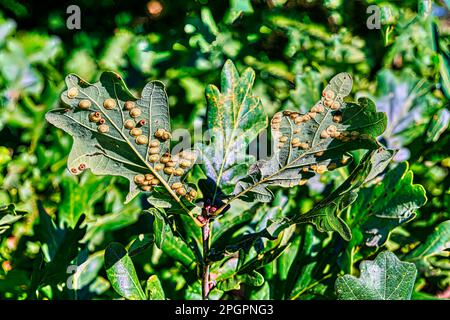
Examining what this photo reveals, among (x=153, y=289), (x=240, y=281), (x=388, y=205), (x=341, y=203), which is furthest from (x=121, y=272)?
(x=388, y=205)

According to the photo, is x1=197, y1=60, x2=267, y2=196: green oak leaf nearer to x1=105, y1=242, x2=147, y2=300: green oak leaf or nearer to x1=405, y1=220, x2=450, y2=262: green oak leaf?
x1=105, y1=242, x2=147, y2=300: green oak leaf

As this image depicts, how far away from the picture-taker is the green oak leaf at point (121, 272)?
0.90 meters

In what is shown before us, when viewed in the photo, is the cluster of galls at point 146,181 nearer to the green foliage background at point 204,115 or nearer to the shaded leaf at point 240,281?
the green foliage background at point 204,115

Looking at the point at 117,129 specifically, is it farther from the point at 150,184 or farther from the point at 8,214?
the point at 8,214

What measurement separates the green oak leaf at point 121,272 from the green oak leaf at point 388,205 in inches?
16.3

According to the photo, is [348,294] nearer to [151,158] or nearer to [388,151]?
[388,151]

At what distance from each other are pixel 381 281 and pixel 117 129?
46 centimetres

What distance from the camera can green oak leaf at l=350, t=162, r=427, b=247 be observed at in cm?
100

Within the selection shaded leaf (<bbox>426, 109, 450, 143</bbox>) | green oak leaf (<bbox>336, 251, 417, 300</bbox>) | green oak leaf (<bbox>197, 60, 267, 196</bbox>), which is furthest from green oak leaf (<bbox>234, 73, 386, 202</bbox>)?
shaded leaf (<bbox>426, 109, 450, 143</bbox>)

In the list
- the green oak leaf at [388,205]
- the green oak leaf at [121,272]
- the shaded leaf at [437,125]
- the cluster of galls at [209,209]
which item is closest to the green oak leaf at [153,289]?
the green oak leaf at [121,272]

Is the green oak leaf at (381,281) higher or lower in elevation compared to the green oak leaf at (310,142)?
lower

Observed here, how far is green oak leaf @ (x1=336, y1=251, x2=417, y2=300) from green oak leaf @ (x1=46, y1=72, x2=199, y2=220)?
274 mm

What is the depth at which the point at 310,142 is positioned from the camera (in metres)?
0.90
